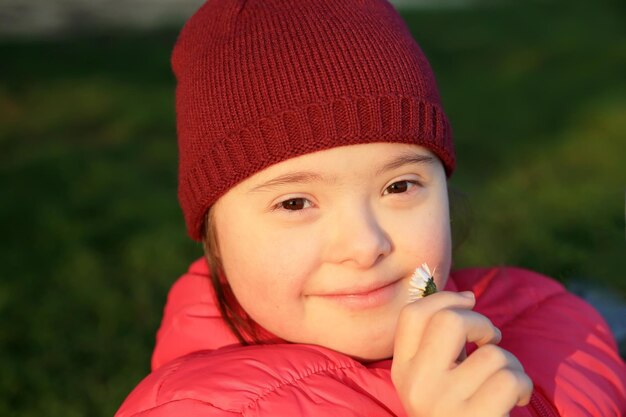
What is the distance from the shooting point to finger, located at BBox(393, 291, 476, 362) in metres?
1.58

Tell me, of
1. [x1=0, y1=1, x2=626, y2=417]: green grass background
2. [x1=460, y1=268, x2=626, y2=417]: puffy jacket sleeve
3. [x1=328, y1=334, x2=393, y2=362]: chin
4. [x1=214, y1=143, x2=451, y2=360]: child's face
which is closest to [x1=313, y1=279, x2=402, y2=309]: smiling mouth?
[x1=214, y1=143, x2=451, y2=360]: child's face

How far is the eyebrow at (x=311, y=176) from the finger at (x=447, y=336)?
46cm

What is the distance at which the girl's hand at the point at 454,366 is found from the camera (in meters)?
1.51

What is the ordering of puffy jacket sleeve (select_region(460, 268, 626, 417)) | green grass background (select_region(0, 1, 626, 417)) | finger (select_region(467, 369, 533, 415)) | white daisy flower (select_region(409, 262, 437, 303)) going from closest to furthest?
finger (select_region(467, 369, 533, 415))
white daisy flower (select_region(409, 262, 437, 303))
puffy jacket sleeve (select_region(460, 268, 626, 417))
green grass background (select_region(0, 1, 626, 417))

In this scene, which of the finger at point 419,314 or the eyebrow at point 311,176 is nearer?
the finger at point 419,314

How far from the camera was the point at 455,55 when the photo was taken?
865cm

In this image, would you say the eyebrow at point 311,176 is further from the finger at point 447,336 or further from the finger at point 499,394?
the finger at point 499,394


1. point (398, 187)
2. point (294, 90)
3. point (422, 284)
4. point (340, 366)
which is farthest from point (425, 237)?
point (294, 90)

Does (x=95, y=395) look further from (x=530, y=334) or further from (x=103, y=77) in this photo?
(x=103, y=77)

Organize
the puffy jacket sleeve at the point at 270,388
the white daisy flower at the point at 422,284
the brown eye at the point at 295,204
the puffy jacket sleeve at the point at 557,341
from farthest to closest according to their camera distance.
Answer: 1. the puffy jacket sleeve at the point at 557,341
2. the brown eye at the point at 295,204
3. the puffy jacket sleeve at the point at 270,388
4. the white daisy flower at the point at 422,284

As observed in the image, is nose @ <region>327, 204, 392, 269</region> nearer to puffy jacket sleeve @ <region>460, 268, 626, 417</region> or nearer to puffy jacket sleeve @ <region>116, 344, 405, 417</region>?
puffy jacket sleeve @ <region>116, 344, 405, 417</region>

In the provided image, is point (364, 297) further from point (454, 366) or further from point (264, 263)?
point (454, 366)

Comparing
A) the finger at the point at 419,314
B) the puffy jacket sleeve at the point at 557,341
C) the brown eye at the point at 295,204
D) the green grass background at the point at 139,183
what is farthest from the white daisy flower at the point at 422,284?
the green grass background at the point at 139,183

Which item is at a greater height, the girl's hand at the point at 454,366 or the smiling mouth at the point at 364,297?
the girl's hand at the point at 454,366
